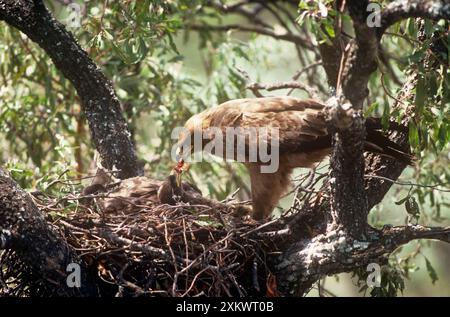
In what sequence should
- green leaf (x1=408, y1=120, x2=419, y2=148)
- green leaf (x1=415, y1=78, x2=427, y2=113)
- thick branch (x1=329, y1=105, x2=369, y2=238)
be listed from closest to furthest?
thick branch (x1=329, y1=105, x2=369, y2=238)
green leaf (x1=415, y1=78, x2=427, y2=113)
green leaf (x1=408, y1=120, x2=419, y2=148)

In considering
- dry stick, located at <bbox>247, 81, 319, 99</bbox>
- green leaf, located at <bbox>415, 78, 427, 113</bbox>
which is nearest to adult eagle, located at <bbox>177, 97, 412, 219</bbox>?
dry stick, located at <bbox>247, 81, 319, 99</bbox>

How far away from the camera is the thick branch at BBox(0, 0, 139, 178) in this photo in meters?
6.38

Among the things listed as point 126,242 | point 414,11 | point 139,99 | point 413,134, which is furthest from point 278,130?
point 139,99

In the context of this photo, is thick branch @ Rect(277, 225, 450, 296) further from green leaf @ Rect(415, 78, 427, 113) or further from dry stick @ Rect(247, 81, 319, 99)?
dry stick @ Rect(247, 81, 319, 99)

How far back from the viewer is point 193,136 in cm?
735

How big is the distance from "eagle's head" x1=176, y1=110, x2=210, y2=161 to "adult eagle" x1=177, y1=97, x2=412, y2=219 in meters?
0.01

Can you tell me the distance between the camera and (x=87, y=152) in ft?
30.7

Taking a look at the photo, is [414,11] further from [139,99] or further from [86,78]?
[139,99]

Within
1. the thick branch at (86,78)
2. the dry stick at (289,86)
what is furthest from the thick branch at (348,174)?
the thick branch at (86,78)

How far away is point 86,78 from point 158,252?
5.60 ft

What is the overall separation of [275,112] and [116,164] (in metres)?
1.40

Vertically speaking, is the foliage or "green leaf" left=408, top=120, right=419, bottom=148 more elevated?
the foliage
